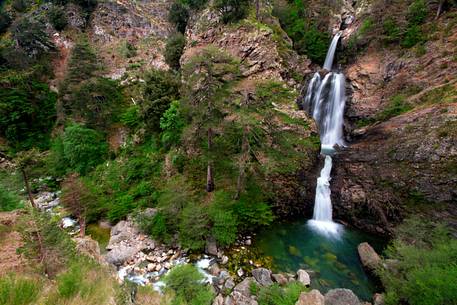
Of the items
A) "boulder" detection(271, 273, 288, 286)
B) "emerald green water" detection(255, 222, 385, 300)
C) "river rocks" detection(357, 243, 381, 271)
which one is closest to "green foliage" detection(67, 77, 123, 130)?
"emerald green water" detection(255, 222, 385, 300)

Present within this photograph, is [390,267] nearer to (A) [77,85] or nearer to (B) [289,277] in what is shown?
(B) [289,277]

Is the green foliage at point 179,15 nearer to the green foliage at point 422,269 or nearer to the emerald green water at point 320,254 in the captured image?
the emerald green water at point 320,254

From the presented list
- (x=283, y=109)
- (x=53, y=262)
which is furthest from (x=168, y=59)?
(x=53, y=262)

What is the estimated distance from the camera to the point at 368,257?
10844mm

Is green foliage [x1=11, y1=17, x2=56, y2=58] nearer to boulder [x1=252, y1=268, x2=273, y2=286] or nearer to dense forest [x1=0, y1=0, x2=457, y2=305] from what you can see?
dense forest [x1=0, y1=0, x2=457, y2=305]

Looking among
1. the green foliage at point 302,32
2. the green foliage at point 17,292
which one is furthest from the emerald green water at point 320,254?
the green foliage at point 302,32

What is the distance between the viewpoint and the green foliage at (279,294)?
8289mm

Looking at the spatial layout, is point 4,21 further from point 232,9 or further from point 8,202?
point 232,9

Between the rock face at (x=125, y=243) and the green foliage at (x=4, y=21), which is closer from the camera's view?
the rock face at (x=125, y=243)

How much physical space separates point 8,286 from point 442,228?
13.7 m

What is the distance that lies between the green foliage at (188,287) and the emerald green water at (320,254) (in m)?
3.84

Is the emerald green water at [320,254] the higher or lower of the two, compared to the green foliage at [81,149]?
lower

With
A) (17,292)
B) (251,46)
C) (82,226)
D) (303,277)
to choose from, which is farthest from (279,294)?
(251,46)

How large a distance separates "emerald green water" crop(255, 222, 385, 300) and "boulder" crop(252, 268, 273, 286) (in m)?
0.72
